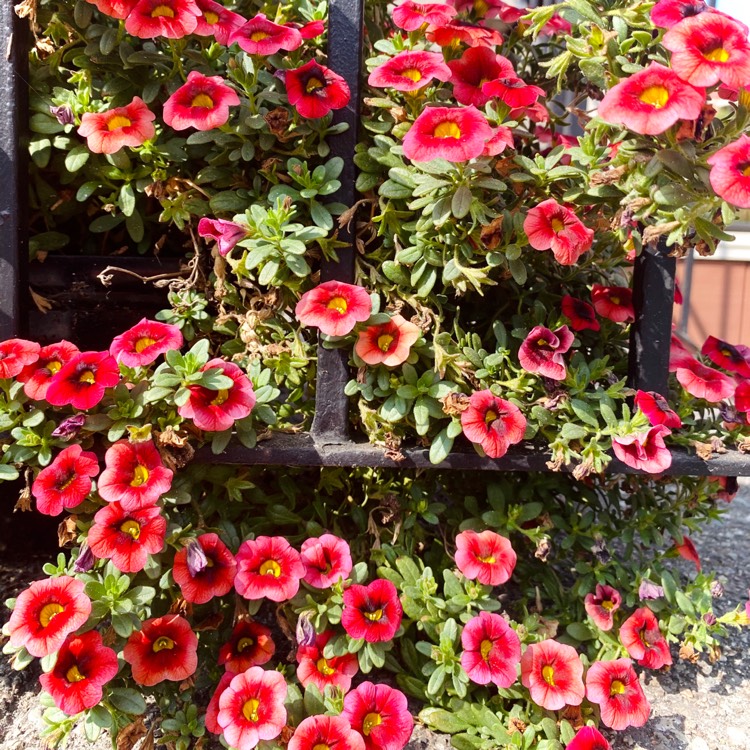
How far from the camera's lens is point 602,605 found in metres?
1.31

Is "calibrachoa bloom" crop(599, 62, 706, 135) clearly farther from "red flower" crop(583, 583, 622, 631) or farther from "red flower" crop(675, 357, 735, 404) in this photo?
"red flower" crop(583, 583, 622, 631)

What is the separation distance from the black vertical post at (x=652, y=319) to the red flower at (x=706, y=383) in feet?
0.24

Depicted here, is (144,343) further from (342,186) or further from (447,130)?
(447,130)

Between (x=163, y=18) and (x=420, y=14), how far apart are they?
0.42 m

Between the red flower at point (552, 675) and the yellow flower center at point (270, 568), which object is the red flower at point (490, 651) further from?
the yellow flower center at point (270, 568)

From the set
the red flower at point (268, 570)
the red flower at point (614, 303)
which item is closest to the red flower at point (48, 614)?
the red flower at point (268, 570)

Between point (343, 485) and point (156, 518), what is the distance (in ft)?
1.47

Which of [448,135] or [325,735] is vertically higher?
[448,135]

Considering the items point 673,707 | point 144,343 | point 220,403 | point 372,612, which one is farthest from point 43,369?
point 673,707

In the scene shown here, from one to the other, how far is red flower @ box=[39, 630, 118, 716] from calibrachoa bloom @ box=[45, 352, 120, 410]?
36 centimetres

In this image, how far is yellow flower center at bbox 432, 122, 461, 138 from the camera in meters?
1.06

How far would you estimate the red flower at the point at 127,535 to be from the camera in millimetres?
1022

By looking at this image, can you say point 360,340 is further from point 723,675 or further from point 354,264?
point 723,675

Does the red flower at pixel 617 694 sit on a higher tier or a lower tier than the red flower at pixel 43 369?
lower
